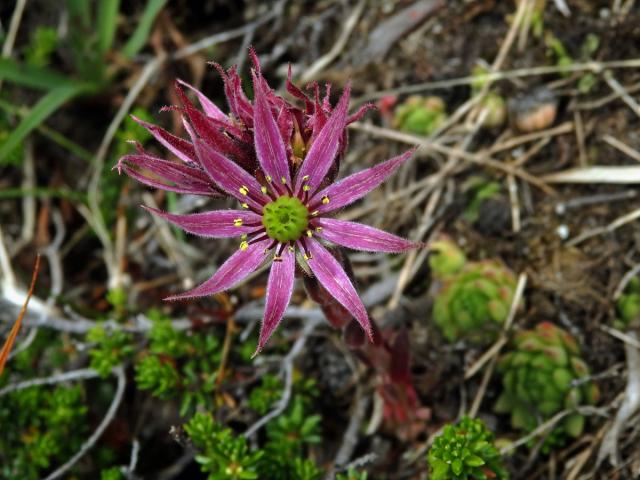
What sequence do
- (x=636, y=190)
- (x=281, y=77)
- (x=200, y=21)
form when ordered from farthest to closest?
A: (x=200, y=21) → (x=281, y=77) → (x=636, y=190)

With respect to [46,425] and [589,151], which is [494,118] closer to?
[589,151]

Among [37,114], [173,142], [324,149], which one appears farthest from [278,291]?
[37,114]

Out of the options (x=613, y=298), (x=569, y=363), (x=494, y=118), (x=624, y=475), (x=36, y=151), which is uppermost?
(x=494, y=118)

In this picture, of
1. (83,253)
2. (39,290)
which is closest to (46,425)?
(39,290)

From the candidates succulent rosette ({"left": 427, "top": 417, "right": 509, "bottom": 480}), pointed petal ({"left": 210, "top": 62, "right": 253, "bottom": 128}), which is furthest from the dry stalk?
pointed petal ({"left": 210, "top": 62, "right": 253, "bottom": 128})

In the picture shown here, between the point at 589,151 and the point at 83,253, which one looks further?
the point at 83,253

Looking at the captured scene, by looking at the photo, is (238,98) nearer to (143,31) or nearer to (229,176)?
(229,176)
